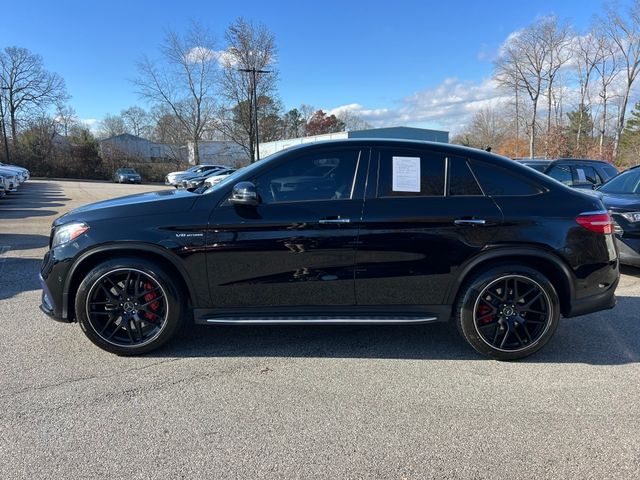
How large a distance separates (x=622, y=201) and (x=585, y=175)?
201 inches

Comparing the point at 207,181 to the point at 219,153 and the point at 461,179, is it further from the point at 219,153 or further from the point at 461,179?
the point at 219,153

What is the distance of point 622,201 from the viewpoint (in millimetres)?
6453

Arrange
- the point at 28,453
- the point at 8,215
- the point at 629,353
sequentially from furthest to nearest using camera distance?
1. the point at 8,215
2. the point at 629,353
3. the point at 28,453

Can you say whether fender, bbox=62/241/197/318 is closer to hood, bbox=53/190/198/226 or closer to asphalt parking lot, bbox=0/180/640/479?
hood, bbox=53/190/198/226

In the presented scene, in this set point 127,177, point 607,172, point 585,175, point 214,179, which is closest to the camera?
point 585,175

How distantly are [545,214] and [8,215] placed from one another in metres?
14.7

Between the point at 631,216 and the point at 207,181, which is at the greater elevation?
the point at 207,181

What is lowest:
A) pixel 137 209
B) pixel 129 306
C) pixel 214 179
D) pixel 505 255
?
pixel 129 306

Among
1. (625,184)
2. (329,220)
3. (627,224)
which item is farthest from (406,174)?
(625,184)

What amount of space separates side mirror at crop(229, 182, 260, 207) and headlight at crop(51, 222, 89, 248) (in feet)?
3.97

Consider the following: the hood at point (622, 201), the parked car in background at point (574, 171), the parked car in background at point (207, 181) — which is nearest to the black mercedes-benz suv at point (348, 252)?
the parked car in background at point (207, 181)

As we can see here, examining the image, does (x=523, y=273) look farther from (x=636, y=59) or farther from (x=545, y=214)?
(x=636, y=59)

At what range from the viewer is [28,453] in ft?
8.05

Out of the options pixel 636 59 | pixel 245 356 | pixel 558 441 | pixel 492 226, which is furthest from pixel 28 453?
pixel 636 59
